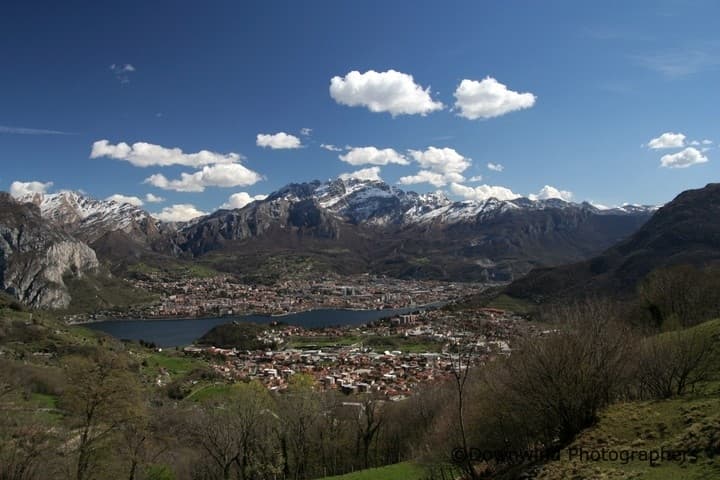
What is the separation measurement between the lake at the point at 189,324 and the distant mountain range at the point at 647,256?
195 feet

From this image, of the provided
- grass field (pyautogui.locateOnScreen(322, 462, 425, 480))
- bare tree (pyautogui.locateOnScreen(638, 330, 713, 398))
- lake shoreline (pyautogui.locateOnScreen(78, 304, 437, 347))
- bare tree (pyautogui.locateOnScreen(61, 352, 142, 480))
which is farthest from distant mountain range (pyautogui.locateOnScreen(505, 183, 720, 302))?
bare tree (pyautogui.locateOnScreen(61, 352, 142, 480))

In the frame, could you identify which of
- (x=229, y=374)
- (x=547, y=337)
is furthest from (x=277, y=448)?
(x=229, y=374)

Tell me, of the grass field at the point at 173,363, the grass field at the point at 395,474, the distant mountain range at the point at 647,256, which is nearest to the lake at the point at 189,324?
the grass field at the point at 173,363

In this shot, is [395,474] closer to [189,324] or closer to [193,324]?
[193,324]

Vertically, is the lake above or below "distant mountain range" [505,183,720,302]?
below

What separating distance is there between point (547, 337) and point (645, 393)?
17.9ft

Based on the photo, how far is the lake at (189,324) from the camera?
144750 mm

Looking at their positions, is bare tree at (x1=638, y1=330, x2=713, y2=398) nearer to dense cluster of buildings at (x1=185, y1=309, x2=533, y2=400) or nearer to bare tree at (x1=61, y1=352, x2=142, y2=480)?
dense cluster of buildings at (x1=185, y1=309, x2=533, y2=400)

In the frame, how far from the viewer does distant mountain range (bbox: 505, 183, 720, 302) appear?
410ft

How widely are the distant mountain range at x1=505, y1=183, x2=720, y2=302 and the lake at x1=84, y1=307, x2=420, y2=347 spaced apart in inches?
2340

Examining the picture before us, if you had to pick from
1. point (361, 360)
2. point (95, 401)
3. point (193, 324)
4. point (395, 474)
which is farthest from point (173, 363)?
point (193, 324)

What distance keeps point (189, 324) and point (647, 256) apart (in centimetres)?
15366

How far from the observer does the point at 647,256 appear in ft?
446

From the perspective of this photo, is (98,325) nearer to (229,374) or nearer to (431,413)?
(229,374)
